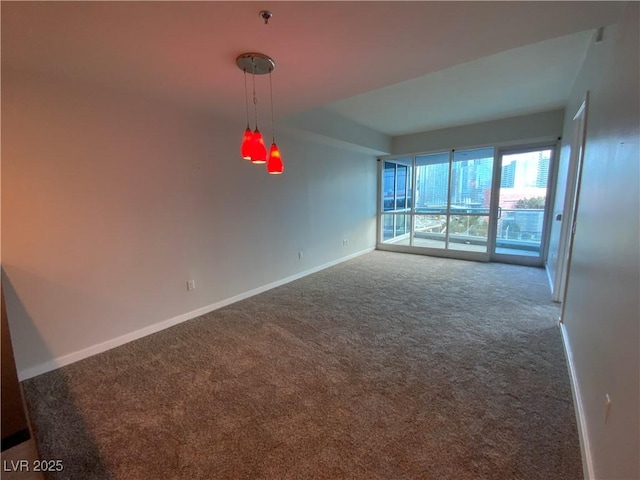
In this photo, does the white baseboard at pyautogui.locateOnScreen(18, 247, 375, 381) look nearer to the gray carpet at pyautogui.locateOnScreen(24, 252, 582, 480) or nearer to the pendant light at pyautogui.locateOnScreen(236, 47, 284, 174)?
the gray carpet at pyautogui.locateOnScreen(24, 252, 582, 480)

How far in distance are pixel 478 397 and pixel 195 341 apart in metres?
2.42

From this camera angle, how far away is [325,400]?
1.85 m

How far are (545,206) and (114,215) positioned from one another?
6.31 metres

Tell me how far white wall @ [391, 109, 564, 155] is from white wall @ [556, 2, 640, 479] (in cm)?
286

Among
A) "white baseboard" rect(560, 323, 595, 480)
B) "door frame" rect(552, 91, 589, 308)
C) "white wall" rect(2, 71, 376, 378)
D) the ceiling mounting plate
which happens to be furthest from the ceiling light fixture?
"door frame" rect(552, 91, 589, 308)

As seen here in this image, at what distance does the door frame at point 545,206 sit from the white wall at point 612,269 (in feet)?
10.1

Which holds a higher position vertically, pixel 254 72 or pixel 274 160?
pixel 254 72

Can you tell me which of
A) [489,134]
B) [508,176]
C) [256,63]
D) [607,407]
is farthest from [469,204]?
[256,63]

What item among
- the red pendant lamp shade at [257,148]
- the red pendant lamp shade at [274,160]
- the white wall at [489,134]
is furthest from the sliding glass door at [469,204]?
the red pendant lamp shade at [257,148]

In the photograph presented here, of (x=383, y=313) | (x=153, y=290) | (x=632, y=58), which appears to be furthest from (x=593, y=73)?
(x=153, y=290)

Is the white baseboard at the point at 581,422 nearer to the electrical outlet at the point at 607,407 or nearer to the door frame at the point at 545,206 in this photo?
the electrical outlet at the point at 607,407

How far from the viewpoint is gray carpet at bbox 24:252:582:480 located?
1418 millimetres

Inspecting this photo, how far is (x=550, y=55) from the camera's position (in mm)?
2643

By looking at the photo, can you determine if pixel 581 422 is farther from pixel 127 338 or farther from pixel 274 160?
pixel 127 338
